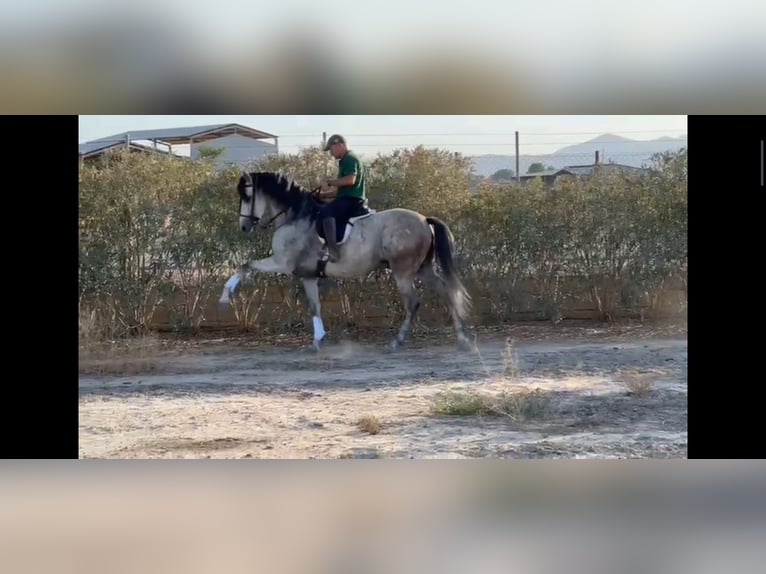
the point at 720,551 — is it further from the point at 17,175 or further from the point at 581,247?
the point at 17,175

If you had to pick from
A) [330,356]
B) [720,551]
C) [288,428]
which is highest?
[330,356]

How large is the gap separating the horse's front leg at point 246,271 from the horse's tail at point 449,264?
1.46 meters

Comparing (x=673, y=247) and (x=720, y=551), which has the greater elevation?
(x=673, y=247)

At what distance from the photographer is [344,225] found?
9.08 m

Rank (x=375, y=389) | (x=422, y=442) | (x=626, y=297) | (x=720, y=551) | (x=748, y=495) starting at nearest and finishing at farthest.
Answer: (x=720, y=551)
(x=748, y=495)
(x=422, y=442)
(x=375, y=389)
(x=626, y=297)

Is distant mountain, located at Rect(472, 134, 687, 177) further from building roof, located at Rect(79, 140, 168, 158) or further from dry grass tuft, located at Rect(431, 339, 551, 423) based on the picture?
building roof, located at Rect(79, 140, 168, 158)

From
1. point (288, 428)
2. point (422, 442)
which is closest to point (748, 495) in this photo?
point (422, 442)

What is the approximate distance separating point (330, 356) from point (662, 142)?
376 cm

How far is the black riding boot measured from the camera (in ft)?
29.7

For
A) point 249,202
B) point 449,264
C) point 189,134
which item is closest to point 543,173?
point 449,264

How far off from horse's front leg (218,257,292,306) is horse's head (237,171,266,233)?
0.37 m

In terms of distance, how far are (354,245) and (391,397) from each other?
157 centimetres

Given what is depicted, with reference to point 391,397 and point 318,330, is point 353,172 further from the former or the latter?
point 391,397

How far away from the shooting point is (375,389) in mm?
8602
